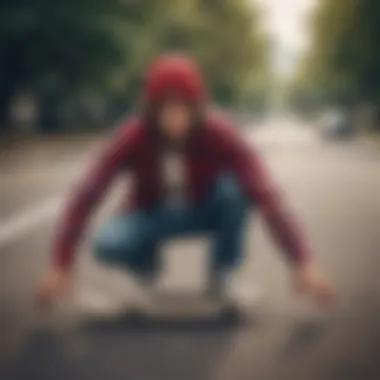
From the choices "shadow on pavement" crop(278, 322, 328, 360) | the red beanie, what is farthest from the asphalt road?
the red beanie

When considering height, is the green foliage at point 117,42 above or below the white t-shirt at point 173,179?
above

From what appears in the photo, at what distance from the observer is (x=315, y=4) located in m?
2.27

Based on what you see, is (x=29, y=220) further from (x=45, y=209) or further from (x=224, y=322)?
(x=224, y=322)

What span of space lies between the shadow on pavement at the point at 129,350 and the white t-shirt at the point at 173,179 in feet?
0.73

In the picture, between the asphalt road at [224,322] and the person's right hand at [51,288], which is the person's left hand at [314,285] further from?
the person's right hand at [51,288]

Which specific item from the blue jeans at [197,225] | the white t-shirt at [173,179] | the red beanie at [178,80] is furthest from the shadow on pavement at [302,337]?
the red beanie at [178,80]

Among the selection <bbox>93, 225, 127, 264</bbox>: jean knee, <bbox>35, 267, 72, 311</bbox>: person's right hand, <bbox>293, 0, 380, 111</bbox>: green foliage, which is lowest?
<bbox>35, 267, 72, 311</bbox>: person's right hand

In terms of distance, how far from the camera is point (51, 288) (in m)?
2.19

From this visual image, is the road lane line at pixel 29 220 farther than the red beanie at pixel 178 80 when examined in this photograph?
Yes

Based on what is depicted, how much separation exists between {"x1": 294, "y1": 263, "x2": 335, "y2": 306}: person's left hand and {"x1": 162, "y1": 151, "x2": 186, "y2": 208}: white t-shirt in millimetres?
212

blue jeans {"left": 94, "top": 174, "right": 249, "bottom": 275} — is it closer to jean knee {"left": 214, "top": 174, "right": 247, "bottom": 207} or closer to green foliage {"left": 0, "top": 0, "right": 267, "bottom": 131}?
jean knee {"left": 214, "top": 174, "right": 247, "bottom": 207}

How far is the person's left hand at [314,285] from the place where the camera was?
7.16 ft

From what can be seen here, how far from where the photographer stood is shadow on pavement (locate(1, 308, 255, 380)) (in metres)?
2.17

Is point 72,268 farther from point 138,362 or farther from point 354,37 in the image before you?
point 354,37
